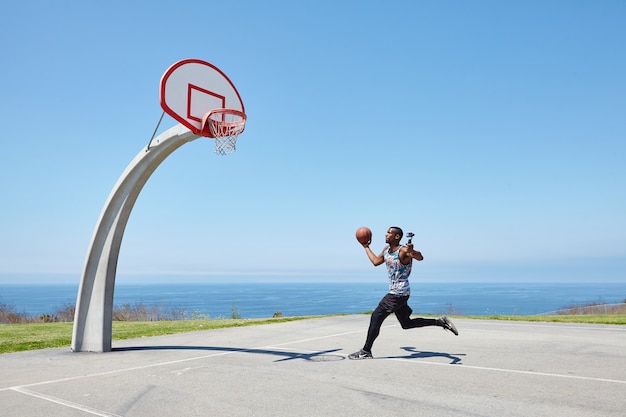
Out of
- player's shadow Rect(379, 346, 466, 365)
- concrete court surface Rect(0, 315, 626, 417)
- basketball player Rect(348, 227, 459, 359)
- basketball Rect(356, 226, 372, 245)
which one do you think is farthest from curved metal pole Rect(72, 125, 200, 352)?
player's shadow Rect(379, 346, 466, 365)

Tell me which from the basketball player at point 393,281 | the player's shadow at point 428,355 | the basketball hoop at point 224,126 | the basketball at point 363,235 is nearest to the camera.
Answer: the basketball player at point 393,281

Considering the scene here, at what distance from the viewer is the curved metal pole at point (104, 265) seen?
954cm

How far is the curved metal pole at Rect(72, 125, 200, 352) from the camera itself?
9.54 meters

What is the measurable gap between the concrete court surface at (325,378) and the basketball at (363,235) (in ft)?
6.38

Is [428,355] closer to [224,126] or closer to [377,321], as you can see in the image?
[377,321]

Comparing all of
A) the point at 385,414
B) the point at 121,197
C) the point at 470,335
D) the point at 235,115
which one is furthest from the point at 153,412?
the point at 470,335

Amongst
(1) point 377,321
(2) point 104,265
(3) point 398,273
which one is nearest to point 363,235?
(3) point 398,273

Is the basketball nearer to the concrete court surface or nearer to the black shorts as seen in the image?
the black shorts

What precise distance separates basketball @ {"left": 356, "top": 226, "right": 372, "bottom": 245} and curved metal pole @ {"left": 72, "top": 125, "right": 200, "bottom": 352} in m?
3.61

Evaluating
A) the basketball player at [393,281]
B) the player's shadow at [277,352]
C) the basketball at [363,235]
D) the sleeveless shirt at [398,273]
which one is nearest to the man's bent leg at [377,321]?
the basketball player at [393,281]

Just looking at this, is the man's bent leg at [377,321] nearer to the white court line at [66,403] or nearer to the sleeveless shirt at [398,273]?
the sleeveless shirt at [398,273]

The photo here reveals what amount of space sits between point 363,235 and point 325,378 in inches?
102

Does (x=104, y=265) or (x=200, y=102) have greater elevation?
(x=200, y=102)

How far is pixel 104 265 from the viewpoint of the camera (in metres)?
9.60
